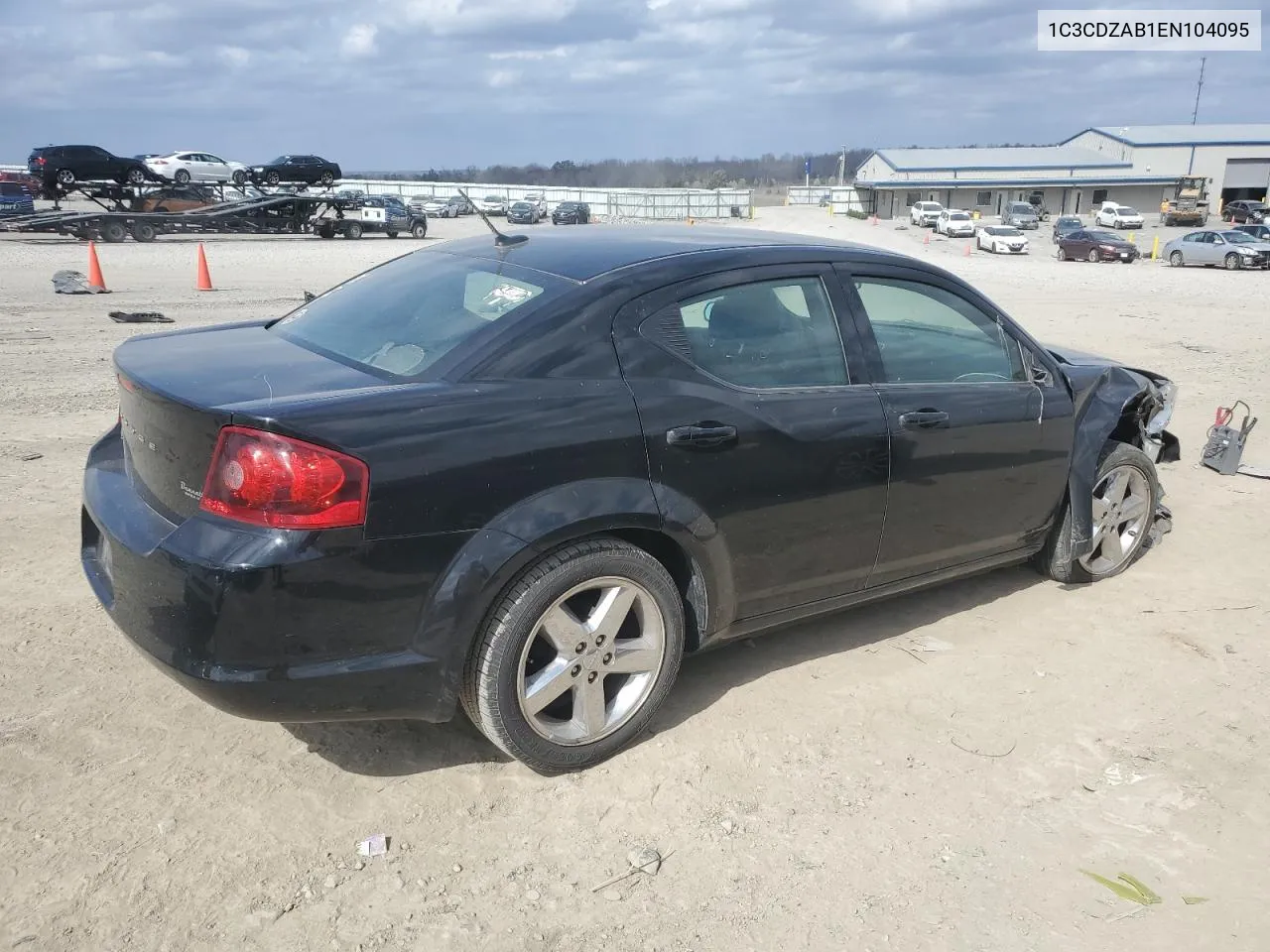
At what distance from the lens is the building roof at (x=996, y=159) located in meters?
82.3

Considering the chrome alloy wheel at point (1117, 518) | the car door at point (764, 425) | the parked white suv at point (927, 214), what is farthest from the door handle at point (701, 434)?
the parked white suv at point (927, 214)

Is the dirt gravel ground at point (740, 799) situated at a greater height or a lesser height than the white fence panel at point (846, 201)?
greater

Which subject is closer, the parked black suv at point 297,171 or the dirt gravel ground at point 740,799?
the dirt gravel ground at point 740,799

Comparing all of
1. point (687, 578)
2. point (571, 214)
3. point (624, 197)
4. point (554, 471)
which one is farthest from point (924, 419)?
point (624, 197)

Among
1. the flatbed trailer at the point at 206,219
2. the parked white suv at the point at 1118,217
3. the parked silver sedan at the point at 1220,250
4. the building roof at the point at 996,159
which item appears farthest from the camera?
the building roof at the point at 996,159

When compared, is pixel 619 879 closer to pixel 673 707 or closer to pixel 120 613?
pixel 673 707

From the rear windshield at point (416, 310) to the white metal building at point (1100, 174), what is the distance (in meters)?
84.6

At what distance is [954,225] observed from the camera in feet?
179

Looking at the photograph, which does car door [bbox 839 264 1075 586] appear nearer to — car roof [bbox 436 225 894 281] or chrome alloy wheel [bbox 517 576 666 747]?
car roof [bbox 436 225 894 281]

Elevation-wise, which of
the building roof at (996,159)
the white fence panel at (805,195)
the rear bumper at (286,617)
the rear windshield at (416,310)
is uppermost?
the building roof at (996,159)

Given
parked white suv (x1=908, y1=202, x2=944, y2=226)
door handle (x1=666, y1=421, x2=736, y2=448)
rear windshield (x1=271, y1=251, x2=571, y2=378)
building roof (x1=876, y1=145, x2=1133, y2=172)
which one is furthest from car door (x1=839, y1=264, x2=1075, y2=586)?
building roof (x1=876, y1=145, x2=1133, y2=172)

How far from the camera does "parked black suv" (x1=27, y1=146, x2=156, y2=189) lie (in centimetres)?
3120

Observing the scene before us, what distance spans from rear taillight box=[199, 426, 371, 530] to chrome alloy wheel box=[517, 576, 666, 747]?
2.28ft

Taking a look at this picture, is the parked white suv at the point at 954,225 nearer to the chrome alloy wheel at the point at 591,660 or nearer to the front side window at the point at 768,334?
the front side window at the point at 768,334
